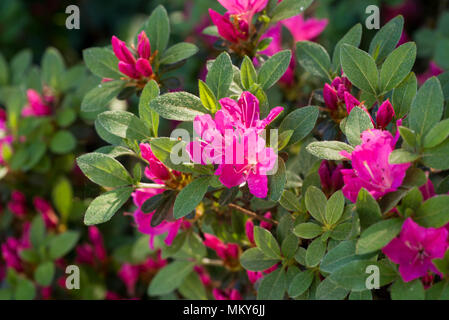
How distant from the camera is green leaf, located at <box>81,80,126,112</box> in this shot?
132 centimetres

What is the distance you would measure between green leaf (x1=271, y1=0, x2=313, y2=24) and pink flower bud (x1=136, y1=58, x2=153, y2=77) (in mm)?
322

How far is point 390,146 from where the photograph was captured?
3.25 ft

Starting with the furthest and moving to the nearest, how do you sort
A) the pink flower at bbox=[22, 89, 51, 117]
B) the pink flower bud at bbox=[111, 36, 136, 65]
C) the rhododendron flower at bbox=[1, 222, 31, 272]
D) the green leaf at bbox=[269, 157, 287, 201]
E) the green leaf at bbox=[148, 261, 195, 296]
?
the pink flower at bbox=[22, 89, 51, 117] < the rhododendron flower at bbox=[1, 222, 31, 272] < the green leaf at bbox=[148, 261, 195, 296] < the pink flower bud at bbox=[111, 36, 136, 65] < the green leaf at bbox=[269, 157, 287, 201]

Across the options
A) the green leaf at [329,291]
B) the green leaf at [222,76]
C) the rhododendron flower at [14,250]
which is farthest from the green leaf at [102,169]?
the rhododendron flower at [14,250]

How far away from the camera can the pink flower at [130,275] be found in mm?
1860

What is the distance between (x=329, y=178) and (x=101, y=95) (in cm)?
59

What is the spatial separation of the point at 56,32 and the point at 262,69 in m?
2.19

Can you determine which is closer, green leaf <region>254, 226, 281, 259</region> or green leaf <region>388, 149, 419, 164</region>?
green leaf <region>388, 149, 419, 164</region>

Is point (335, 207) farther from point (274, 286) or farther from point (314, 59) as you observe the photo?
point (314, 59)

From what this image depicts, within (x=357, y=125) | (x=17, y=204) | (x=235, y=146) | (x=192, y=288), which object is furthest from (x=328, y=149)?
(x=17, y=204)

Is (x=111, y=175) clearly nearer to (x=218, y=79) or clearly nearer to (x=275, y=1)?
(x=218, y=79)

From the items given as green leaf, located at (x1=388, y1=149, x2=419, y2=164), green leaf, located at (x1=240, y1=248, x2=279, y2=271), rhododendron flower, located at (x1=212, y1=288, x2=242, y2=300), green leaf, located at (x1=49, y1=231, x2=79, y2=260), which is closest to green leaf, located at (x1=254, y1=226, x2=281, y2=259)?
green leaf, located at (x1=240, y1=248, x2=279, y2=271)

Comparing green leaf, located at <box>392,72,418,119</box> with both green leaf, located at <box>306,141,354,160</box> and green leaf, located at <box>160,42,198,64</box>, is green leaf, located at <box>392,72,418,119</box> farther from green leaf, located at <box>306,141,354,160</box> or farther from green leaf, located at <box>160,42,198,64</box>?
green leaf, located at <box>160,42,198,64</box>

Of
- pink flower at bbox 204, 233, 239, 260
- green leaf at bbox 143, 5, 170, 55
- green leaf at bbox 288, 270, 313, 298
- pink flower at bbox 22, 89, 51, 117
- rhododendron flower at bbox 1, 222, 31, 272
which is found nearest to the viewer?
A: green leaf at bbox 288, 270, 313, 298
